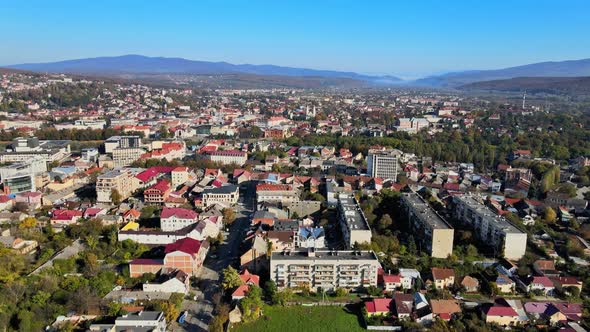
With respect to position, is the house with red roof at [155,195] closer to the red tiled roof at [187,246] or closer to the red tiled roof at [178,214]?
the red tiled roof at [178,214]

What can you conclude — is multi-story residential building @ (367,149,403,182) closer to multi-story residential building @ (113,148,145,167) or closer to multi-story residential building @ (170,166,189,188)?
multi-story residential building @ (170,166,189,188)

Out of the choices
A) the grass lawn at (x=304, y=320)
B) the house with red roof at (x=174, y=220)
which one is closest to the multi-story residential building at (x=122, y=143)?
the house with red roof at (x=174, y=220)

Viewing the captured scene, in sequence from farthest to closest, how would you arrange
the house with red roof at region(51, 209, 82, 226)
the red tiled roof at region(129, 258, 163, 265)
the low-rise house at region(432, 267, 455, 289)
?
the house with red roof at region(51, 209, 82, 226) → the red tiled roof at region(129, 258, 163, 265) → the low-rise house at region(432, 267, 455, 289)

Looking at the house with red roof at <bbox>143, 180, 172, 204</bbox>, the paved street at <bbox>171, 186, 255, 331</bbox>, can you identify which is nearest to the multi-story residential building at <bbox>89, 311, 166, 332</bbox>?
the paved street at <bbox>171, 186, 255, 331</bbox>

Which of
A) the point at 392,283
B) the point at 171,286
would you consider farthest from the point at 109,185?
the point at 392,283

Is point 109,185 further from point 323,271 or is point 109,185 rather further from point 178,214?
point 323,271
